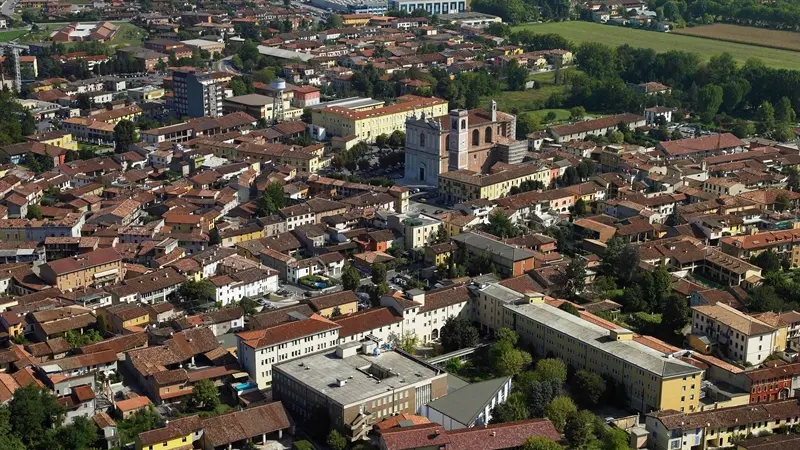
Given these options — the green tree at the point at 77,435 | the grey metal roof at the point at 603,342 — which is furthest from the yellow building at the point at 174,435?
the grey metal roof at the point at 603,342

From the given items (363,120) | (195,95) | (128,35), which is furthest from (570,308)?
(128,35)

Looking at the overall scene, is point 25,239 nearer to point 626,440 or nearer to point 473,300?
point 473,300

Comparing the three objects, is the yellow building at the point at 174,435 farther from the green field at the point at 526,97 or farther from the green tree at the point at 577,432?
the green field at the point at 526,97

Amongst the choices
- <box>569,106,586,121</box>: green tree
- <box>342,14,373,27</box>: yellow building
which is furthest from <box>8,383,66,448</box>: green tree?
<box>342,14,373,27</box>: yellow building

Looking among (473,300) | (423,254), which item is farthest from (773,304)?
(423,254)

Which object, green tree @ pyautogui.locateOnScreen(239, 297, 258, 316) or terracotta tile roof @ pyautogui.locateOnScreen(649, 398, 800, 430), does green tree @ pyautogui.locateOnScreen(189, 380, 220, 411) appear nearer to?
green tree @ pyautogui.locateOnScreen(239, 297, 258, 316)

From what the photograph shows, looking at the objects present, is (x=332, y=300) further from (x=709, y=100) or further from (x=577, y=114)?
(x=709, y=100)
